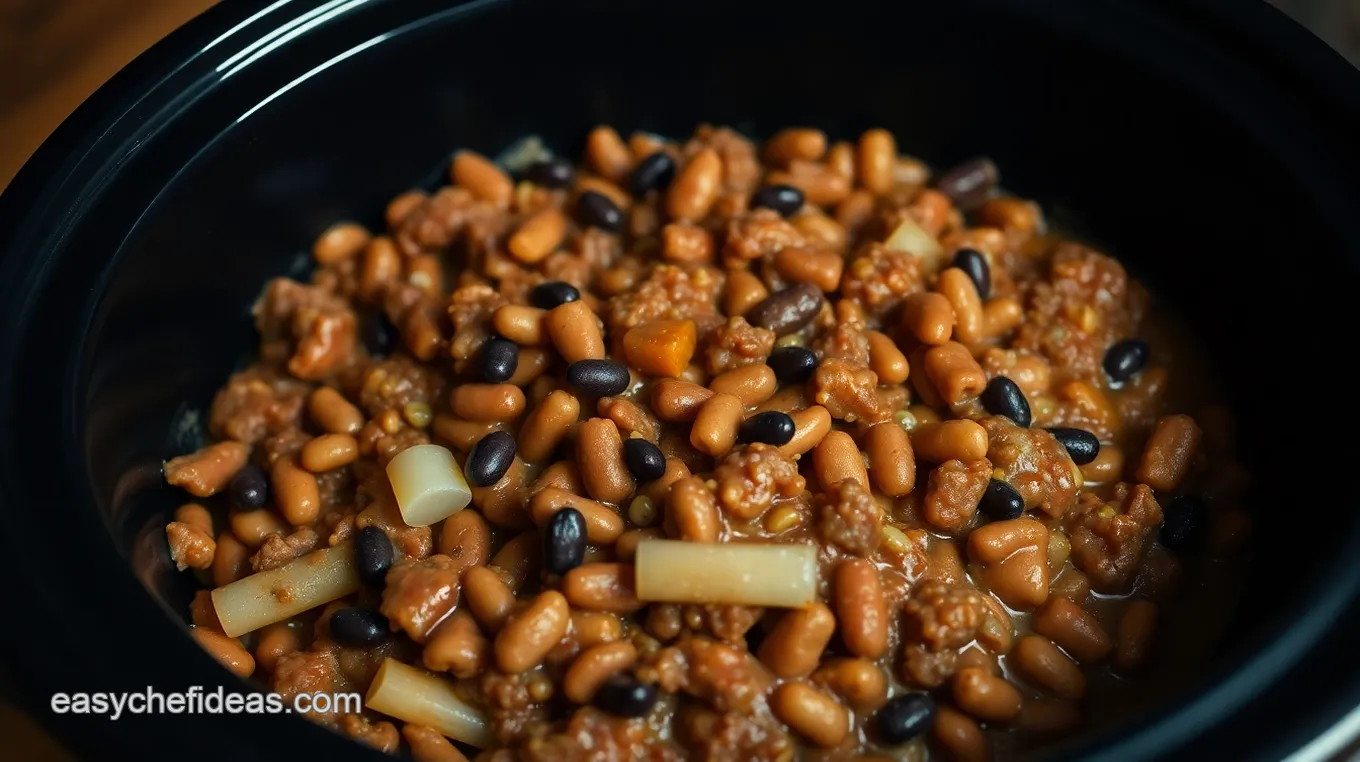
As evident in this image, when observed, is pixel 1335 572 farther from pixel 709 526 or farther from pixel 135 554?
pixel 135 554

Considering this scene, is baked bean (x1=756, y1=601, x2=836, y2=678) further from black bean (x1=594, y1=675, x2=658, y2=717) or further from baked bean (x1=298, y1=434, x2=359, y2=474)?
baked bean (x1=298, y1=434, x2=359, y2=474)

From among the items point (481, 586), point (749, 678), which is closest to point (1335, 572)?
point (749, 678)

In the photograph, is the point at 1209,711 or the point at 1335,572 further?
the point at 1335,572

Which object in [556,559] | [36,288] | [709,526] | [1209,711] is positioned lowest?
[36,288]

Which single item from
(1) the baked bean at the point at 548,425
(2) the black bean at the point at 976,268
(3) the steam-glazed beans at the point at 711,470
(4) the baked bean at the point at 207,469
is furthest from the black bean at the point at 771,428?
(4) the baked bean at the point at 207,469

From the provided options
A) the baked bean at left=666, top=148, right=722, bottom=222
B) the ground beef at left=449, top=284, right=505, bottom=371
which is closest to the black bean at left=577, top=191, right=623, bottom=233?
the baked bean at left=666, top=148, right=722, bottom=222

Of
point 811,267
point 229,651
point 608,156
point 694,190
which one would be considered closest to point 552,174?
point 608,156

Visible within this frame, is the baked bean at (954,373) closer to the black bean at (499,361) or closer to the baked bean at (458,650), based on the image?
the black bean at (499,361)
